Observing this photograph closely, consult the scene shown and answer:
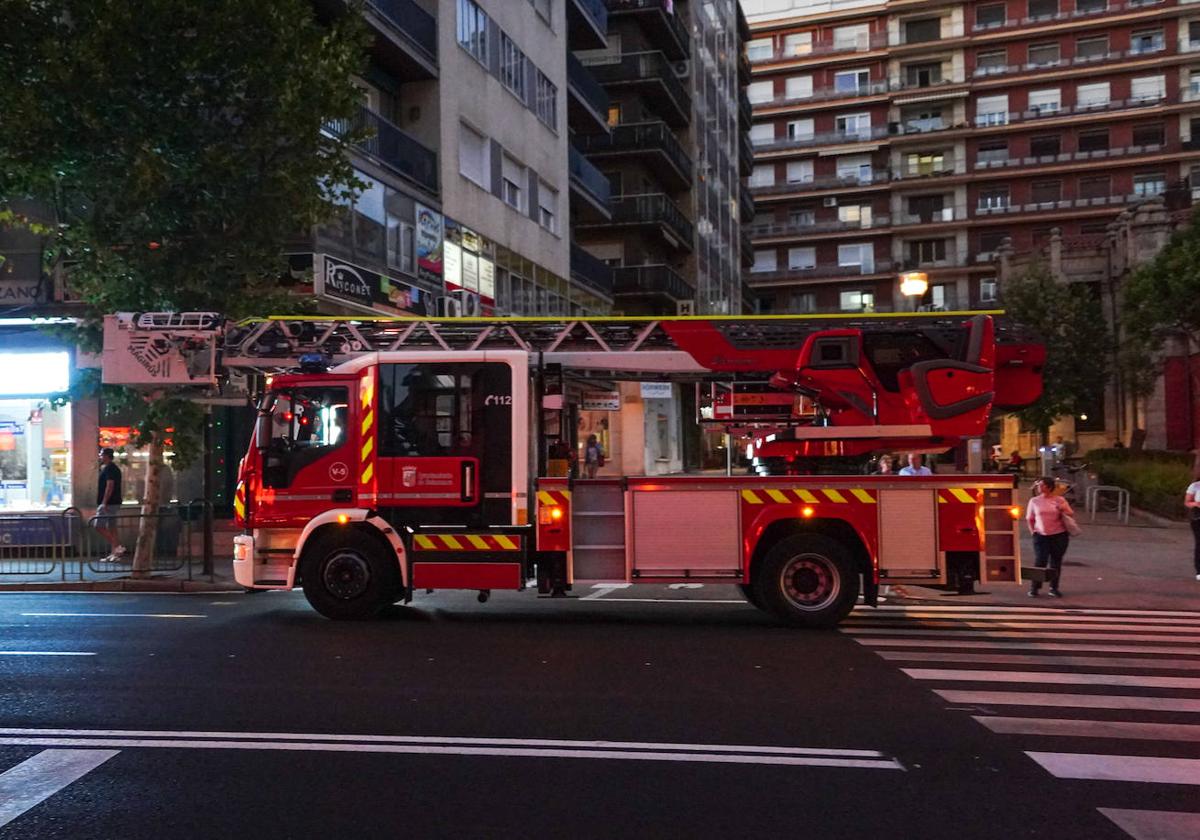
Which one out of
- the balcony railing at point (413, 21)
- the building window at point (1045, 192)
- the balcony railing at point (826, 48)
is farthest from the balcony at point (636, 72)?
the building window at point (1045, 192)

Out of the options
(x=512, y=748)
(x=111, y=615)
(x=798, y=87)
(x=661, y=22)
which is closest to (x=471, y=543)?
(x=111, y=615)

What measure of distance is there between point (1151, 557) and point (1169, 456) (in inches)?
652

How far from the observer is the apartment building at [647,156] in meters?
41.9

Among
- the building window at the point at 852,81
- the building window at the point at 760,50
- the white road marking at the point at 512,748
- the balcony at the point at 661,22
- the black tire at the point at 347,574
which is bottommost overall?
the white road marking at the point at 512,748

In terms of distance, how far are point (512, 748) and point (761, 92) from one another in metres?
79.5

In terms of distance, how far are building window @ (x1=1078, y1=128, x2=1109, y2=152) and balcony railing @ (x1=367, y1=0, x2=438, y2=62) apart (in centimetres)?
5779

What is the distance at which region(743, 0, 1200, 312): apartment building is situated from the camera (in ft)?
220

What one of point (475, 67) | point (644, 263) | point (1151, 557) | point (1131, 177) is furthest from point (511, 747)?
point (1131, 177)

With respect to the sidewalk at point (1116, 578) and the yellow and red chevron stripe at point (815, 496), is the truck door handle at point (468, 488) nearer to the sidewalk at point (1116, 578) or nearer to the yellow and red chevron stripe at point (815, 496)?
the yellow and red chevron stripe at point (815, 496)

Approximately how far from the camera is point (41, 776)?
5.72m

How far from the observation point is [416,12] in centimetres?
2358

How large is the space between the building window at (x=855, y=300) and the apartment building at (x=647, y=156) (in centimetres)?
2237

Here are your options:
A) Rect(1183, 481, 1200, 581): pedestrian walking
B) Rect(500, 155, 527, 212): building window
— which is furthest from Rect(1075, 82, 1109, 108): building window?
Rect(1183, 481, 1200, 581): pedestrian walking

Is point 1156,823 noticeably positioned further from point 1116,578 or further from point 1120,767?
point 1116,578
